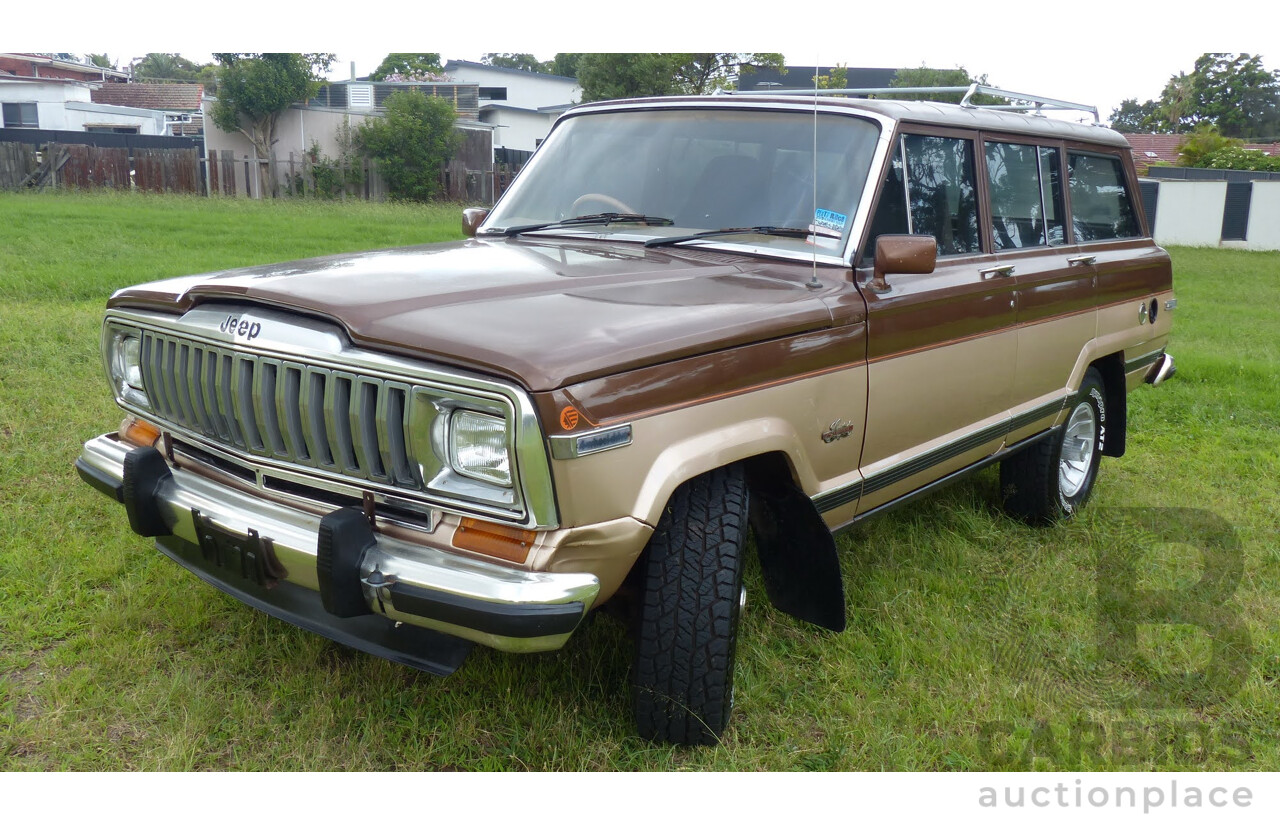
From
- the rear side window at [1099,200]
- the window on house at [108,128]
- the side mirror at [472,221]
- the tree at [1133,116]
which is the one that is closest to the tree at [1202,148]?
the tree at [1133,116]

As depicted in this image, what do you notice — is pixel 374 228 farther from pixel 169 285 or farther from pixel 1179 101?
pixel 1179 101

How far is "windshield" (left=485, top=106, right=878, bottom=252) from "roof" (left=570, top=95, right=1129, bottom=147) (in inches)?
1.7

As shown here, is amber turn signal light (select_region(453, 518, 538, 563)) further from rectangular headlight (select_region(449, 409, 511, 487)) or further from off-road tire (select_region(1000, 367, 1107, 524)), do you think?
off-road tire (select_region(1000, 367, 1107, 524))

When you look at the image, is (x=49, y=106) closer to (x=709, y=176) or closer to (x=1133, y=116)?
(x=709, y=176)

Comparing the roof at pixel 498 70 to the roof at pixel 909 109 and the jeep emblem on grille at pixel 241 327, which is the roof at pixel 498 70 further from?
the jeep emblem on grille at pixel 241 327

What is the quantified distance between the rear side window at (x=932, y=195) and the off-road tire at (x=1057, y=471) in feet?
4.07

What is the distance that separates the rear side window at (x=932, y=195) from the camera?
3.66 metres

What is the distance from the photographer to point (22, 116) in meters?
36.9

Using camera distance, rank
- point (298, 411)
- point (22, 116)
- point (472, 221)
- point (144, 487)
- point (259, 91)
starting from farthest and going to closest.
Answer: point (22, 116), point (259, 91), point (472, 221), point (144, 487), point (298, 411)

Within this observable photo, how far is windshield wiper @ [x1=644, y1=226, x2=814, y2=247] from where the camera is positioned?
353cm

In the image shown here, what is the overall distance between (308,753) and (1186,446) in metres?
5.72

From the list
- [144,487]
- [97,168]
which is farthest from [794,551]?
[97,168]

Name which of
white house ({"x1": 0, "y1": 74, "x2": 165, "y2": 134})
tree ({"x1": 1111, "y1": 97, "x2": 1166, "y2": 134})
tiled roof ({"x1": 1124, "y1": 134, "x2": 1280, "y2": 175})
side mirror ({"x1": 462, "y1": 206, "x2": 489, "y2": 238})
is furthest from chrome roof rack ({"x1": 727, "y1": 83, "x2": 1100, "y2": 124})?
tree ({"x1": 1111, "y1": 97, "x2": 1166, "y2": 134})

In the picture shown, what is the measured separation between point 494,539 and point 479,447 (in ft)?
0.78
